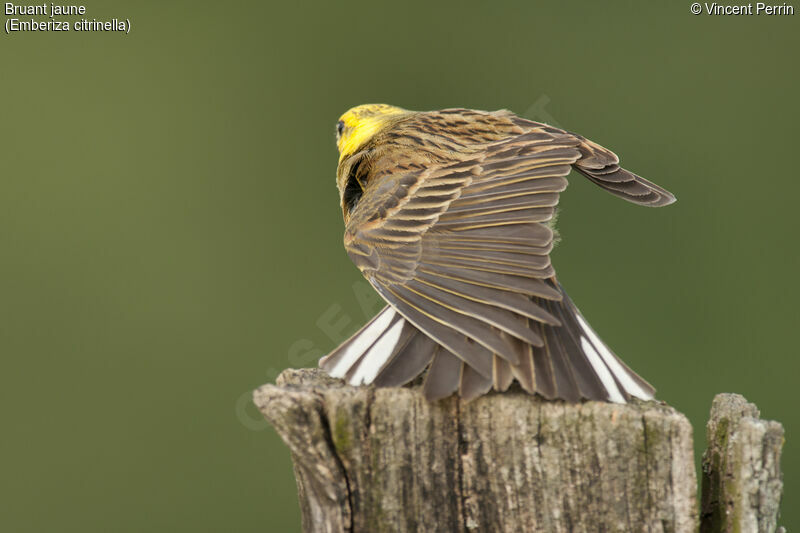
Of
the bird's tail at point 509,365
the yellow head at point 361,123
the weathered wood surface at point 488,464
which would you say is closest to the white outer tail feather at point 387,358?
the bird's tail at point 509,365

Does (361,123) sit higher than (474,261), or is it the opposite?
(361,123)

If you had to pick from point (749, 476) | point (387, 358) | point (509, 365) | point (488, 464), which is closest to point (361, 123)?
point (387, 358)

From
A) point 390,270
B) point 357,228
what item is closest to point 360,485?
point 390,270

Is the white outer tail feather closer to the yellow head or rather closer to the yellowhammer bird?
the yellowhammer bird

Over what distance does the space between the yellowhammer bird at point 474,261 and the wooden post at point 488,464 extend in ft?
0.40

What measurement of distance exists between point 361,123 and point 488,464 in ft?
9.03

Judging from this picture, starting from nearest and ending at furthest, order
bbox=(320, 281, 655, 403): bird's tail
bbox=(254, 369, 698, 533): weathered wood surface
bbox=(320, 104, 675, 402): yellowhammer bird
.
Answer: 1. bbox=(254, 369, 698, 533): weathered wood surface
2. bbox=(320, 281, 655, 403): bird's tail
3. bbox=(320, 104, 675, 402): yellowhammer bird

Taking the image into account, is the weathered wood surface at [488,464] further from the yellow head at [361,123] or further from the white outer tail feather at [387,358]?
the yellow head at [361,123]

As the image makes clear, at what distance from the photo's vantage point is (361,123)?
5.07 meters

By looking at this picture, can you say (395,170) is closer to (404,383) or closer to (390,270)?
(390,270)

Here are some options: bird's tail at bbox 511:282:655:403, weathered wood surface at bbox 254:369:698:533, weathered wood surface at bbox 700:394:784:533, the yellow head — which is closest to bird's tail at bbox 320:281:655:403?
bird's tail at bbox 511:282:655:403

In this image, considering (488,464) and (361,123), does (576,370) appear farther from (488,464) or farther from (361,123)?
(361,123)

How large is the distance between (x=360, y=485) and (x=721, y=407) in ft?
3.60

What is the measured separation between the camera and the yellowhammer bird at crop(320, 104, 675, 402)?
2955 millimetres
